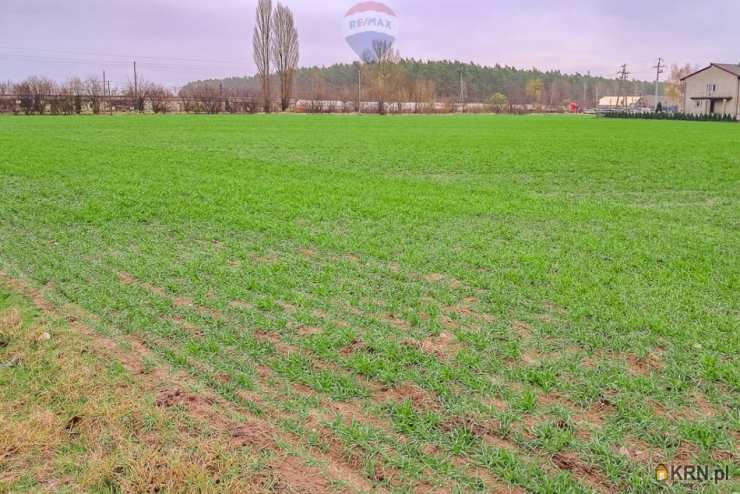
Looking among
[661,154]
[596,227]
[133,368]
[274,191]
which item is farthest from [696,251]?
[661,154]

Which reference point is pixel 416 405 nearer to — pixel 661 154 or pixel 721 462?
pixel 721 462

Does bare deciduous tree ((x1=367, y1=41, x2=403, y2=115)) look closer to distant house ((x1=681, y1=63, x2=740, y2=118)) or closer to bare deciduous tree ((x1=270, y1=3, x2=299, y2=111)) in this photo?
bare deciduous tree ((x1=270, y1=3, x2=299, y2=111))

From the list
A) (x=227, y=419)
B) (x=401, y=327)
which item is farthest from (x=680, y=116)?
(x=227, y=419)

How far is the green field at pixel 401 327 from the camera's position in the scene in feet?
7.38

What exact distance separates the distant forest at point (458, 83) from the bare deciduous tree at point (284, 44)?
14.3 metres

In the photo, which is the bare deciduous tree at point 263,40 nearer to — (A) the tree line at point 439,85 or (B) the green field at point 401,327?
(A) the tree line at point 439,85

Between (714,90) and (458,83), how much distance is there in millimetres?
52151

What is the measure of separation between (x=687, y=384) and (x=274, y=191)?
6.34m

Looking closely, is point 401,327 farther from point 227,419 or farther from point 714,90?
point 714,90

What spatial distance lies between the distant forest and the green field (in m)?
63.2

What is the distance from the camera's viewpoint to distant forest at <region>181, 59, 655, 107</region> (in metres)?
74.5

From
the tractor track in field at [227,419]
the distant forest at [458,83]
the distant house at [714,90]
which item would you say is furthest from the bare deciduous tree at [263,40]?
the tractor track in field at [227,419]

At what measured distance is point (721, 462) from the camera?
7.31 ft

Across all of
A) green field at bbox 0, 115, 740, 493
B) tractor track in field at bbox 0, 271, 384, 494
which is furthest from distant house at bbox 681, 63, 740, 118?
tractor track in field at bbox 0, 271, 384, 494
